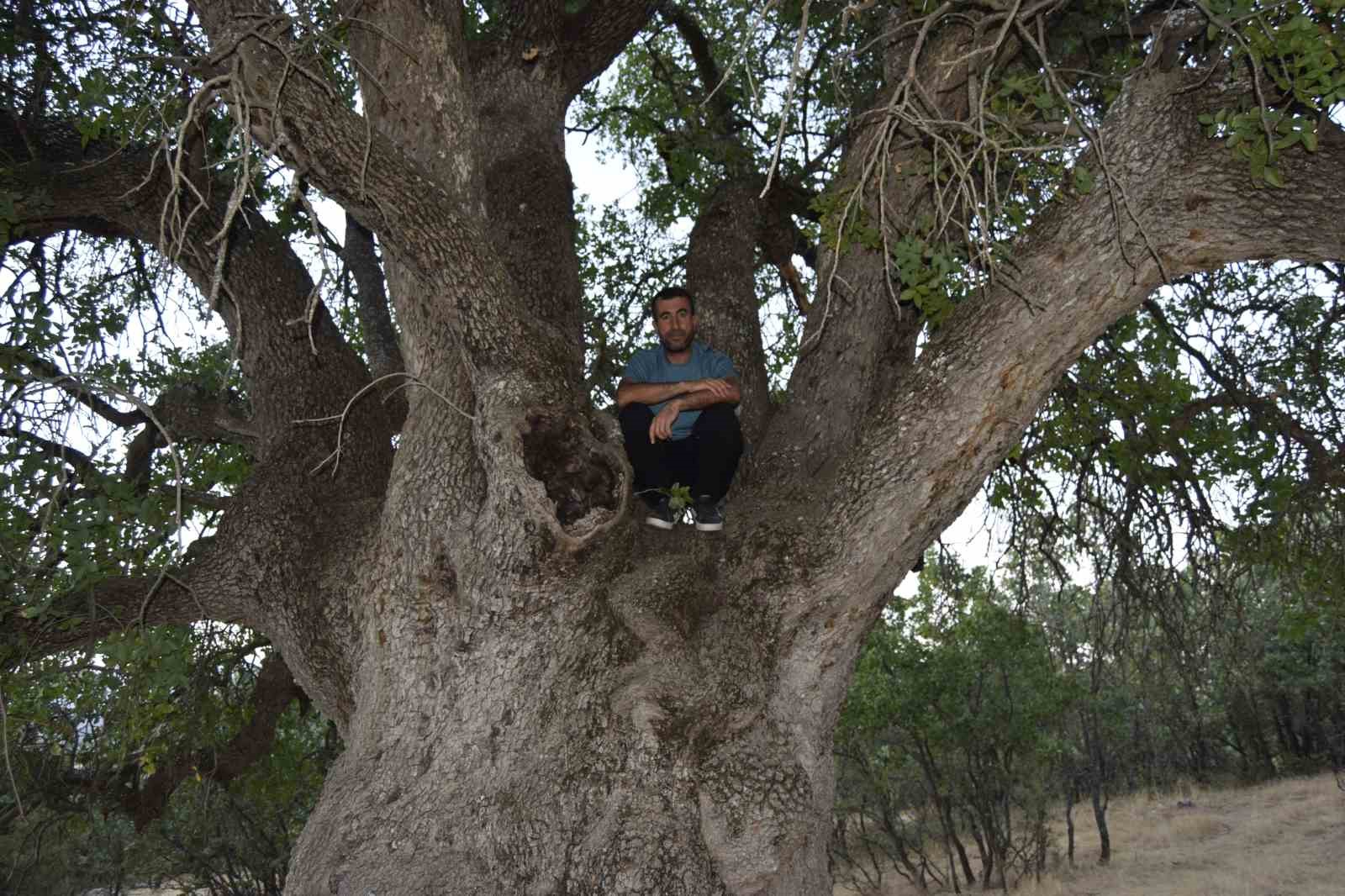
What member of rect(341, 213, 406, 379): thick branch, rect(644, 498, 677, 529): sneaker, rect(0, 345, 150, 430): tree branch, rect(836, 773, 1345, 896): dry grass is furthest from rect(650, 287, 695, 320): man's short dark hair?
rect(836, 773, 1345, 896): dry grass

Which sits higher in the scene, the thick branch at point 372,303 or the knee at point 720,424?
the thick branch at point 372,303

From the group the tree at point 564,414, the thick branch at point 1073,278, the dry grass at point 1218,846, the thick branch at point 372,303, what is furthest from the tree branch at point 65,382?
the dry grass at point 1218,846

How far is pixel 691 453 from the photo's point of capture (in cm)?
405

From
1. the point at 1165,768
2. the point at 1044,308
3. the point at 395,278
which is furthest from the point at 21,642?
the point at 1165,768

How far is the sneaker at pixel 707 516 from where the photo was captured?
13.1 feet

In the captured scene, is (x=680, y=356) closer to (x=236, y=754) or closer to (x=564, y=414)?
(x=564, y=414)

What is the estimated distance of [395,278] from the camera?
12.8 feet

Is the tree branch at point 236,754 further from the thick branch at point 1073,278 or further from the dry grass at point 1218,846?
the dry grass at point 1218,846

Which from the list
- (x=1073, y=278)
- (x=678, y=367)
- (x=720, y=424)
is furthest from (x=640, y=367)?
(x=1073, y=278)

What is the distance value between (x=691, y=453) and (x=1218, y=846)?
1759 cm

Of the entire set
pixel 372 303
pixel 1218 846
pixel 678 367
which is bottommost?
pixel 1218 846

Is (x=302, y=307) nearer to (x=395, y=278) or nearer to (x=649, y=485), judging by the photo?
(x=395, y=278)

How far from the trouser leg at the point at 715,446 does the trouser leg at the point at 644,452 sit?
0.14 metres

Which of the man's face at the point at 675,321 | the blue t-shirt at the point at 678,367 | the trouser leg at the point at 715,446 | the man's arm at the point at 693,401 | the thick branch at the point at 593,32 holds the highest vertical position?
the thick branch at the point at 593,32
